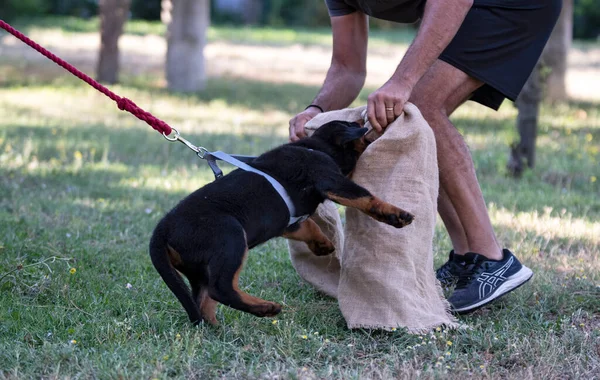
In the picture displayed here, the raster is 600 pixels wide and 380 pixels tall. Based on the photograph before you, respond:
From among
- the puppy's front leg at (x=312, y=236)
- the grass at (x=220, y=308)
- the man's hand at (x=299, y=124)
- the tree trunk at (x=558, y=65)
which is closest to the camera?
the grass at (x=220, y=308)

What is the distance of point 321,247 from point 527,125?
4.83m


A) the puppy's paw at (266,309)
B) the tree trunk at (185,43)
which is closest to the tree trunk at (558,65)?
the tree trunk at (185,43)

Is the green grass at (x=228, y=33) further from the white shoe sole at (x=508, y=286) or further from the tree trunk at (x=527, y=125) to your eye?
the white shoe sole at (x=508, y=286)

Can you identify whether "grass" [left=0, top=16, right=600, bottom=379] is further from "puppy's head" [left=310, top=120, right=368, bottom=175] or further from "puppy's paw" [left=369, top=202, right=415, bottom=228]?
"puppy's head" [left=310, top=120, right=368, bottom=175]

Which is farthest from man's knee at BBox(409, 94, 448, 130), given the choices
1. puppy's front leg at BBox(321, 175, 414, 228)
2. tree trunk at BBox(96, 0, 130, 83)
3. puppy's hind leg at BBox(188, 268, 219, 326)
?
tree trunk at BBox(96, 0, 130, 83)

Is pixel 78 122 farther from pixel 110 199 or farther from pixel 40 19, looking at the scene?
pixel 40 19

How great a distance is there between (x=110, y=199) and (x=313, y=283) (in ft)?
9.35

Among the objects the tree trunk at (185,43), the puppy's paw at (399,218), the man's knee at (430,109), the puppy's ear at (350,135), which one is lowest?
the tree trunk at (185,43)

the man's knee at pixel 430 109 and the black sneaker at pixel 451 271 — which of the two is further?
the black sneaker at pixel 451 271

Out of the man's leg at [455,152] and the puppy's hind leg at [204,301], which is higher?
the man's leg at [455,152]

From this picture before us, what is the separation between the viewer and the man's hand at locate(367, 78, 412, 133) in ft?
12.3

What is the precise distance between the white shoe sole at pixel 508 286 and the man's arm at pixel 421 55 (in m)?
1.02

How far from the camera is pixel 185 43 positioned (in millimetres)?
15023

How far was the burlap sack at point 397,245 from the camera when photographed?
3719 mm
